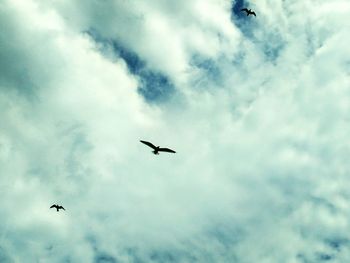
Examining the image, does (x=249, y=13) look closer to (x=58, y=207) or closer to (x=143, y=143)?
(x=143, y=143)

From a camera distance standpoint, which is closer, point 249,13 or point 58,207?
point 249,13

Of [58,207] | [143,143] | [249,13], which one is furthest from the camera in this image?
[58,207]

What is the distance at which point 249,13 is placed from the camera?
75.8 m

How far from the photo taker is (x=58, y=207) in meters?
95.1

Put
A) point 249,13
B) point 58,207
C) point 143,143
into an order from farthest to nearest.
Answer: point 58,207
point 249,13
point 143,143

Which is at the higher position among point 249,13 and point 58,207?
point 249,13

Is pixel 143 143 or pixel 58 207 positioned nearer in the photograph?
pixel 143 143

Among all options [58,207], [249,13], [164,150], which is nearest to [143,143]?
[164,150]

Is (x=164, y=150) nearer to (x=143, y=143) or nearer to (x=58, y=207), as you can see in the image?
(x=143, y=143)

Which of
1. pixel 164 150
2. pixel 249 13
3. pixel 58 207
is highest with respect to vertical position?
pixel 249 13

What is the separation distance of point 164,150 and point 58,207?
131ft

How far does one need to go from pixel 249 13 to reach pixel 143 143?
97.6ft

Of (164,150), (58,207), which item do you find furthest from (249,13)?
(58,207)

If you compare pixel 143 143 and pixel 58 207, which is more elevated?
pixel 58 207
